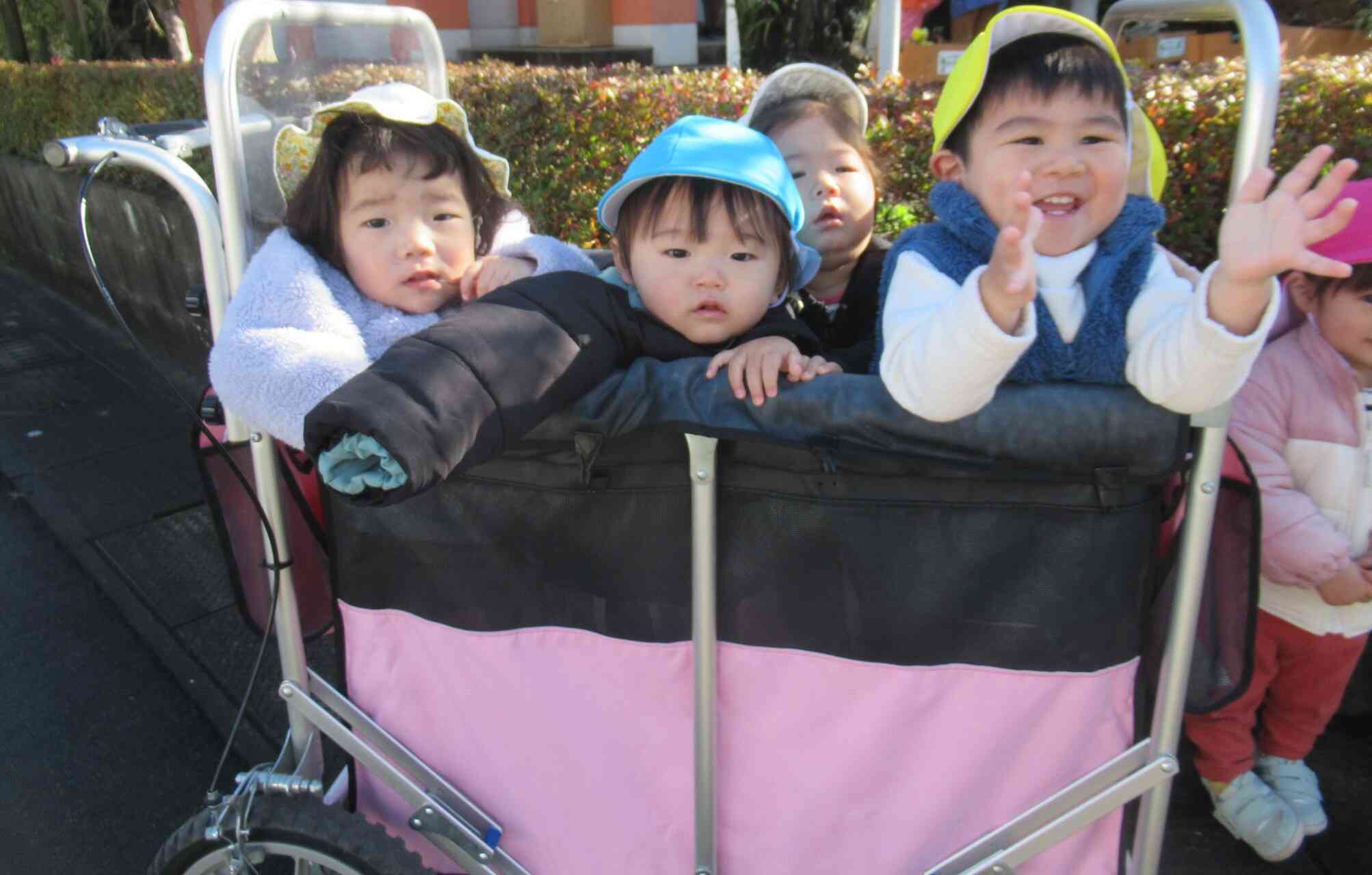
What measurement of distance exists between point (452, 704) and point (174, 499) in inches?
117

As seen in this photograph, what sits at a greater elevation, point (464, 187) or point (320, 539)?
point (464, 187)

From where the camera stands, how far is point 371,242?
181 centimetres

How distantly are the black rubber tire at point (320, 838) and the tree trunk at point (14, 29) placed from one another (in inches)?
403

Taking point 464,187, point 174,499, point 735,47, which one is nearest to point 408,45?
point 464,187

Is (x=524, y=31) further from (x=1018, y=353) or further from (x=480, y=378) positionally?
(x=1018, y=353)

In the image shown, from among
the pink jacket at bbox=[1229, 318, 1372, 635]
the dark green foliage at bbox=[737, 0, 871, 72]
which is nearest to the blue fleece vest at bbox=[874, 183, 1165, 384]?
the pink jacket at bbox=[1229, 318, 1372, 635]

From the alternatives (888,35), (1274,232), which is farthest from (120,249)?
(1274,232)

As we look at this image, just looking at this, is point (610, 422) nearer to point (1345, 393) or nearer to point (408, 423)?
point (408, 423)

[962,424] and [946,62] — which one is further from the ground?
[946,62]

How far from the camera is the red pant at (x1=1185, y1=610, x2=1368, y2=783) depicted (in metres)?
2.10

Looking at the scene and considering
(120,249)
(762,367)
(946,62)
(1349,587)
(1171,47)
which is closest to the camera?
(762,367)

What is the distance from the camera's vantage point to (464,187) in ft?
6.56

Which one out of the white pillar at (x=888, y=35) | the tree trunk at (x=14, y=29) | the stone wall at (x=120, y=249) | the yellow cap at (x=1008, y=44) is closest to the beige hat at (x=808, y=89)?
the yellow cap at (x=1008, y=44)

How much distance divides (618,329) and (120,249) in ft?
18.0
